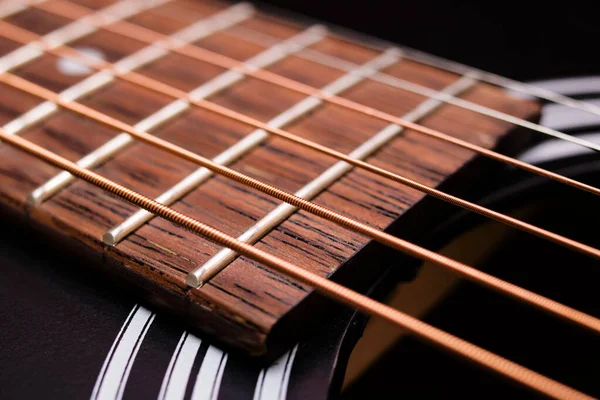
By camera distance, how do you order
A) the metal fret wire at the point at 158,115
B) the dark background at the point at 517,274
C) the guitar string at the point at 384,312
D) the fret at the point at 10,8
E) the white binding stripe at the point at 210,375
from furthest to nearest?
1. the fret at the point at 10,8
2. the dark background at the point at 517,274
3. the metal fret wire at the point at 158,115
4. the white binding stripe at the point at 210,375
5. the guitar string at the point at 384,312

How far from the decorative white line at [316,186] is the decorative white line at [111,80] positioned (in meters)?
0.19

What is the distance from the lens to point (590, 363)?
2.62 feet

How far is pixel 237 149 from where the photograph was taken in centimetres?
66

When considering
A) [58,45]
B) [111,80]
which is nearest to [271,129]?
[111,80]

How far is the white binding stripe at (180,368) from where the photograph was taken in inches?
18.5

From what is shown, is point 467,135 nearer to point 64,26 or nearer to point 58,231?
point 58,231

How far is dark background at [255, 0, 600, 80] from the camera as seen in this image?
2.82 ft

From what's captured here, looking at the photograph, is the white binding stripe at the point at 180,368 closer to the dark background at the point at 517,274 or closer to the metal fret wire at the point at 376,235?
the metal fret wire at the point at 376,235

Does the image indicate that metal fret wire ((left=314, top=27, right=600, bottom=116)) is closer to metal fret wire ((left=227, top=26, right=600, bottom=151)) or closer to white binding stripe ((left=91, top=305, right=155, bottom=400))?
metal fret wire ((left=227, top=26, right=600, bottom=151))

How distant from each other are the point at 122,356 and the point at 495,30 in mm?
689

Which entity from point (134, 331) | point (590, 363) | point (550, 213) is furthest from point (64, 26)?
point (590, 363)

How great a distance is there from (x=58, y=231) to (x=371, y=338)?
0.41m

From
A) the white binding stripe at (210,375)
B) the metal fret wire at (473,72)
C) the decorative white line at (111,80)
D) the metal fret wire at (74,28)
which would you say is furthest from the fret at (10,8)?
the white binding stripe at (210,375)

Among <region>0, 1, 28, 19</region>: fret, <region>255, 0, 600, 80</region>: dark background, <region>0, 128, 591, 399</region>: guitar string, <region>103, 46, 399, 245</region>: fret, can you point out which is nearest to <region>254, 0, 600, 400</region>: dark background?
<region>255, 0, 600, 80</region>: dark background
